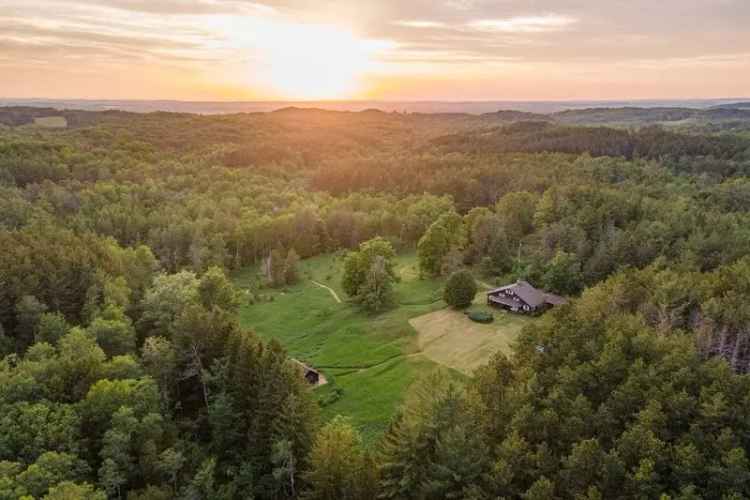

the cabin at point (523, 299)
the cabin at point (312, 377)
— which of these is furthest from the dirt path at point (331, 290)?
the cabin at point (312, 377)

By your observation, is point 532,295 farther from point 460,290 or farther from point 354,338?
point 354,338

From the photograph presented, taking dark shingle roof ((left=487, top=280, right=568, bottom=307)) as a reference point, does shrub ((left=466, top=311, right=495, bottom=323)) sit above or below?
below

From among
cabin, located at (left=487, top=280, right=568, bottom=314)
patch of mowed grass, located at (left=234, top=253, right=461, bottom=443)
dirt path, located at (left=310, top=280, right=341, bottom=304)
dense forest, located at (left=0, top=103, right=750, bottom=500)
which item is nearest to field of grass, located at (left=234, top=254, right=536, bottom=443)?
patch of mowed grass, located at (left=234, top=253, right=461, bottom=443)

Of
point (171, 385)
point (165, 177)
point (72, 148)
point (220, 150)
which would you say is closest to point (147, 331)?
point (171, 385)

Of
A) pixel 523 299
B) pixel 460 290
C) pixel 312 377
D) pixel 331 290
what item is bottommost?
pixel 312 377

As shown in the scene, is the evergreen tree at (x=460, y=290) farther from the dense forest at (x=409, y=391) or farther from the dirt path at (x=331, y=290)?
the dirt path at (x=331, y=290)

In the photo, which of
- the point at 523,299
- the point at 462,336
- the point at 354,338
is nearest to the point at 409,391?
the point at 462,336

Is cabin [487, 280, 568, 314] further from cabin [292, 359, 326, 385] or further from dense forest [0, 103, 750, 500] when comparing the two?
cabin [292, 359, 326, 385]
